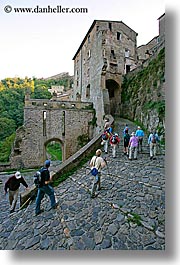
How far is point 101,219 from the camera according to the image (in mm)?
4008

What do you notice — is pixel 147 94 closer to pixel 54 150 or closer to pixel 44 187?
pixel 54 150

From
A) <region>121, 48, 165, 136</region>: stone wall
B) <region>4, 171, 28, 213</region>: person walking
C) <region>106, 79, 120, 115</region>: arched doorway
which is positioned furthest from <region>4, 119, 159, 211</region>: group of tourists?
<region>106, 79, 120, 115</region>: arched doorway

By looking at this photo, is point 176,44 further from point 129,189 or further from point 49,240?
point 49,240

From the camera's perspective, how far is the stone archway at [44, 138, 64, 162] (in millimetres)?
11806

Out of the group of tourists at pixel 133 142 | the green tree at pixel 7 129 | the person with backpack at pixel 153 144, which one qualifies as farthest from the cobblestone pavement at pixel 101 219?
the green tree at pixel 7 129

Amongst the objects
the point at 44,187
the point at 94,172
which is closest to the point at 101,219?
the point at 94,172

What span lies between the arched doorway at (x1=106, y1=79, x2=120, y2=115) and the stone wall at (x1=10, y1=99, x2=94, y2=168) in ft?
6.05

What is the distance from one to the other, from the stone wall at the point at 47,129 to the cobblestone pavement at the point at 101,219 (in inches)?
248

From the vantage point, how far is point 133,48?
57.3 feet

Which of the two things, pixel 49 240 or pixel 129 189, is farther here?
pixel 129 189

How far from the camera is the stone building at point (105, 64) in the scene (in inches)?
497

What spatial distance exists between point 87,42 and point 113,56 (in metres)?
2.00

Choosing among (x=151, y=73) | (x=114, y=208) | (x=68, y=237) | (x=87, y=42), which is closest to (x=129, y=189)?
(x=114, y=208)

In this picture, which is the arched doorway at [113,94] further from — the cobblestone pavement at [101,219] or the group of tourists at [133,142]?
the cobblestone pavement at [101,219]
